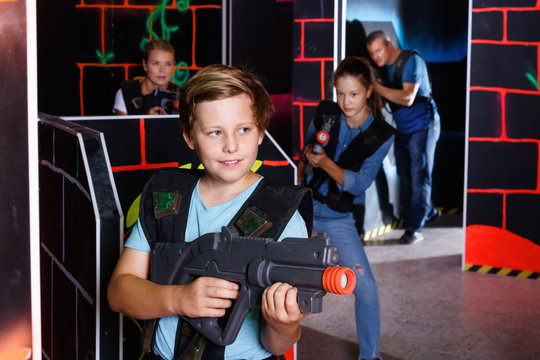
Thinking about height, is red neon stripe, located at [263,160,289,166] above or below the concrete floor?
above

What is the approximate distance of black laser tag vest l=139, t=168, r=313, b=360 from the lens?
1.34 meters

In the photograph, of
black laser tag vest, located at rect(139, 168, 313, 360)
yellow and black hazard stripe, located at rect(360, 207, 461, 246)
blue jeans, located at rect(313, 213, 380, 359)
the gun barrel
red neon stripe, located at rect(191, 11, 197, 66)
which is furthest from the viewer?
red neon stripe, located at rect(191, 11, 197, 66)

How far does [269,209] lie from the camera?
4.42 feet

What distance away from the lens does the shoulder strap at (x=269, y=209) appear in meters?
1.33

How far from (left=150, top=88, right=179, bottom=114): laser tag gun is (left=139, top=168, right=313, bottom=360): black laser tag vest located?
97.8 inches

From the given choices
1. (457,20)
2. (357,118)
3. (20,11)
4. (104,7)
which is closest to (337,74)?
(357,118)

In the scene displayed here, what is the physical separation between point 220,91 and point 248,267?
0.36 m

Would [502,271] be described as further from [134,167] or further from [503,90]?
[134,167]

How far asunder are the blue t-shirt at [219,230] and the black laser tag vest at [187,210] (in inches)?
0.7

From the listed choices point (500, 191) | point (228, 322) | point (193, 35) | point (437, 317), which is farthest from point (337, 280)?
point (193, 35)

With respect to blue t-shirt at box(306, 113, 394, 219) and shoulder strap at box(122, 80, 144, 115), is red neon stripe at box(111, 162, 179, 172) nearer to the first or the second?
blue t-shirt at box(306, 113, 394, 219)

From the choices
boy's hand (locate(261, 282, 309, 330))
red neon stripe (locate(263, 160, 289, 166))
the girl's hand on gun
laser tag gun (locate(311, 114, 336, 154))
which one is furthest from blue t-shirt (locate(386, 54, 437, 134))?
boy's hand (locate(261, 282, 309, 330))

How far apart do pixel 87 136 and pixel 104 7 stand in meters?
3.58

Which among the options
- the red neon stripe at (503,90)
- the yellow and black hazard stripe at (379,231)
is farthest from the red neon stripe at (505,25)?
the yellow and black hazard stripe at (379,231)
